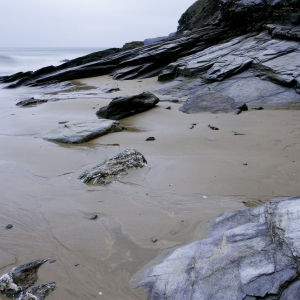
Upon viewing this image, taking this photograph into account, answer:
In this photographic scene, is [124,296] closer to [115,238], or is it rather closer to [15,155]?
[115,238]

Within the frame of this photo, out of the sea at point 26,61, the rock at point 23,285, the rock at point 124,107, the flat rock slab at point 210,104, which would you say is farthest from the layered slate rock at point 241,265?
the sea at point 26,61

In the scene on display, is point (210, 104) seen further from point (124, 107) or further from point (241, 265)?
point (241, 265)

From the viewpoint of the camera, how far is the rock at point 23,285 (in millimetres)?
2464

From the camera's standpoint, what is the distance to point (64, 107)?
1037 centimetres

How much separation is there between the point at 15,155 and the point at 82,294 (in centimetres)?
380

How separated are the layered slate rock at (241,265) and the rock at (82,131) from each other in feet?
13.4

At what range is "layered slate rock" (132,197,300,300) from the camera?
79.7 inches

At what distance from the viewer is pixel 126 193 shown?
4094 millimetres

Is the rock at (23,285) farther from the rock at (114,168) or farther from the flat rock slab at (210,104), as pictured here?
the flat rock slab at (210,104)

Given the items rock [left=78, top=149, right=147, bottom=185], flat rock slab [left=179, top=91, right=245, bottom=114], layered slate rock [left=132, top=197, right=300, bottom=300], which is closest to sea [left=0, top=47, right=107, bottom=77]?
flat rock slab [left=179, top=91, right=245, bottom=114]

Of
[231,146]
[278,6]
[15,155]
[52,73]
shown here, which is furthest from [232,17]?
[15,155]

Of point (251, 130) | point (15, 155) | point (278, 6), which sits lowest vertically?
point (251, 130)

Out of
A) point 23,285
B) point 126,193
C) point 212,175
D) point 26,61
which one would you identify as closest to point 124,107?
point 212,175

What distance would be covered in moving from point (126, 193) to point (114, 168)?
640mm
